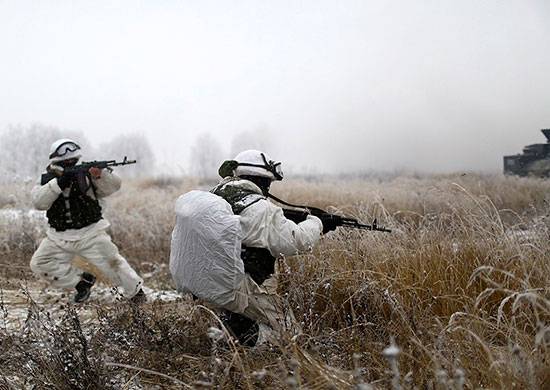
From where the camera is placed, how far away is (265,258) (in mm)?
3047

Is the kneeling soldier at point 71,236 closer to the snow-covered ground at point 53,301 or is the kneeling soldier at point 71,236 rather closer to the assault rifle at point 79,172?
the assault rifle at point 79,172

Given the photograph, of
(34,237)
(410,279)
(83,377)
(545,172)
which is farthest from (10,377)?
(545,172)

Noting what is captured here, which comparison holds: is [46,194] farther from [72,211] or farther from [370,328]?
[370,328]

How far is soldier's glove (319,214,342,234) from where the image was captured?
343cm

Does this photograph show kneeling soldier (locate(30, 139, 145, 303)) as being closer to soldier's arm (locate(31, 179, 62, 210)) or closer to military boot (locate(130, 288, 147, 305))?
soldier's arm (locate(31, 179, 62, 210))

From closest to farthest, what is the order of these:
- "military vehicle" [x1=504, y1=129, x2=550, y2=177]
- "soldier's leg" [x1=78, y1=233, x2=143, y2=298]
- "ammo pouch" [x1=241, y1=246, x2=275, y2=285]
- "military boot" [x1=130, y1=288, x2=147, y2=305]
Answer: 1. "ammo pouch" [x1=241, y1=246, x2=275, y2=285]
2. "military boot" [x1=130, y1=288, x2=147, y2=305]
3. "soldier's leg" [x1=78, y1=233, x2=143, y2=298]
4. "military vehicle" [x1=504, y1=129, x2=550, y2=177]

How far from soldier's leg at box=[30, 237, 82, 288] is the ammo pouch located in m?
2.55

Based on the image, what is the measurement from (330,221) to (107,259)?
2510mm

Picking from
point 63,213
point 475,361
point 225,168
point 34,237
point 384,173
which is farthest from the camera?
point 384,173

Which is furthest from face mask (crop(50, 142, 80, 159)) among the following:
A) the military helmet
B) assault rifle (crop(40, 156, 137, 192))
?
the military helmet

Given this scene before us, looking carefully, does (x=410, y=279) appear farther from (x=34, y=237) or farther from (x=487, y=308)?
(x=34, y=237)

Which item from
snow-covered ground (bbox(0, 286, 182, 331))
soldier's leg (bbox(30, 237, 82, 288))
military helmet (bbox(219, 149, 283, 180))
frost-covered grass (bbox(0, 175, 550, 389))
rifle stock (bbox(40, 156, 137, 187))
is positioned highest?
military helmet (bbox(219, 149, 283, 180))

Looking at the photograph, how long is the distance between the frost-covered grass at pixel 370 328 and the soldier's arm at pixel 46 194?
1.38 metres

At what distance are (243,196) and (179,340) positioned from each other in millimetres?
931
